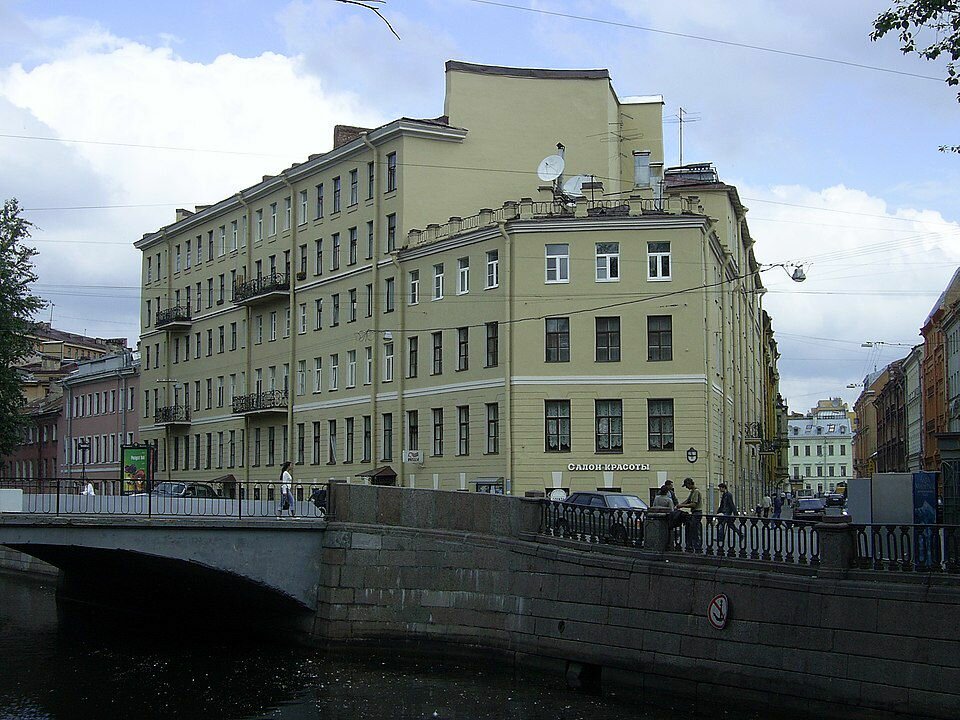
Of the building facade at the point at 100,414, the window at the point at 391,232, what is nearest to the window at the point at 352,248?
the window at the point at 391,232

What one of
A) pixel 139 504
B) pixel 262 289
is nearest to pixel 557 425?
pixel 139 504

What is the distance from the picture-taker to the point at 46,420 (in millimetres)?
92000

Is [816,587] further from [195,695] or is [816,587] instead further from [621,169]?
[621,169]

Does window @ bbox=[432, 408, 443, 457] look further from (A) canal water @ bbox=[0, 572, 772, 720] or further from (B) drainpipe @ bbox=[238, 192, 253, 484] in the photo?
(B) drainpipe @ bbox=[238, 192, 253, 484]

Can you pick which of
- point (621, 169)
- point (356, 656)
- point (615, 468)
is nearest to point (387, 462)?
point (615, 468)

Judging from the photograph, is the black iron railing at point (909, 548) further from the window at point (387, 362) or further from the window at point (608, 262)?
the window at point (387, 362)

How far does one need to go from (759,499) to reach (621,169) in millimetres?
21374

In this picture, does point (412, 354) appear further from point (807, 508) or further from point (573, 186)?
point (807, 508)

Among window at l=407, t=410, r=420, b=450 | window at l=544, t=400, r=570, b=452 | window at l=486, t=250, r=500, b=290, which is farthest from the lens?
window at l=407, t=410, r=420, b=450

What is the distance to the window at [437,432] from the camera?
1944 inches

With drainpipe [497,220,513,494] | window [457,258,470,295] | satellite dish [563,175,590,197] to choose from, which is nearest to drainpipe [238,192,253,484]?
window [457,258,470,295]

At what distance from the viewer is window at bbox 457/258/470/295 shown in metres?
48.6

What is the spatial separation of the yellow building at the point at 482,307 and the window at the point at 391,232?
0.56ft

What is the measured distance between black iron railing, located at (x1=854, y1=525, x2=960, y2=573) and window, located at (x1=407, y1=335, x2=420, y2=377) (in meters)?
31.9
